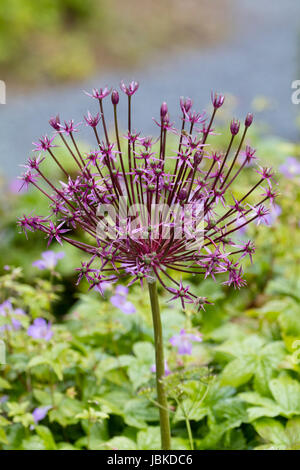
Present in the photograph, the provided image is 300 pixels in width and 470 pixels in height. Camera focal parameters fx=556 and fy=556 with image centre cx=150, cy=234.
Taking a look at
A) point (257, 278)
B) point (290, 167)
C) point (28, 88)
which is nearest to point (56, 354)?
point (257, 278)

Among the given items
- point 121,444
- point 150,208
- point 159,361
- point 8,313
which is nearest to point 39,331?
point 8,313

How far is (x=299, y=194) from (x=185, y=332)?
1441 mm

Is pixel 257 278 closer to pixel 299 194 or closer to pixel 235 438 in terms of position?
pixel 299 194

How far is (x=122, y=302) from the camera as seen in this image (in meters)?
2.35

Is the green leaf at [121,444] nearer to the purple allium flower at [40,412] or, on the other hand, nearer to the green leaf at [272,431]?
the purple allium flower at [40,412]

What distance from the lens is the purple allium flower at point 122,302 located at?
2.31 m

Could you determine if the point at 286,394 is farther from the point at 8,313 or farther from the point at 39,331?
the point at 8,313

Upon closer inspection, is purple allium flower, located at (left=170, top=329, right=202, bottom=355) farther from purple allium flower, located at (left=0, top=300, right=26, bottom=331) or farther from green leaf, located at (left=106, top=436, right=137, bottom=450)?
purple allium flower, located at (left=0, top=300, right=26, bottom=331)

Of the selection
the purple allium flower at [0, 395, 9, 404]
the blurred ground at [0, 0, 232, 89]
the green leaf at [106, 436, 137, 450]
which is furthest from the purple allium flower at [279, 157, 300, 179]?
the blurred ground at [0, 0, 232, 89]

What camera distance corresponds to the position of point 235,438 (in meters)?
2.07

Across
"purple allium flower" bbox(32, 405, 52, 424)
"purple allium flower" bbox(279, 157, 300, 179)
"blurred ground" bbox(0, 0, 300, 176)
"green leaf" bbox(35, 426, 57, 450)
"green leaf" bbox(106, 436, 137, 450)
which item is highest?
"blurred ground" bbox(0, 0, 300, 176)

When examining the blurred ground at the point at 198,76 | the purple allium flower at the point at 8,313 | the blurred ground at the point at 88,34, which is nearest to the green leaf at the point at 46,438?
the purple allium flower at the point at 8,313

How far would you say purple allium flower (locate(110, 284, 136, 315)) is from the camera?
2309 mm

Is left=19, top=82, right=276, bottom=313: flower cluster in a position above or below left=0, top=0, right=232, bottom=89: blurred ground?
below
